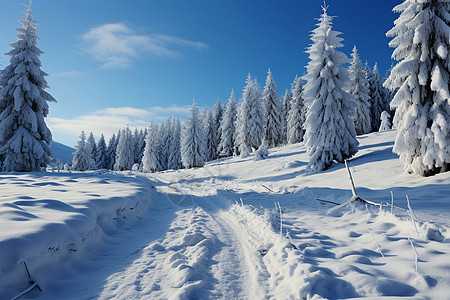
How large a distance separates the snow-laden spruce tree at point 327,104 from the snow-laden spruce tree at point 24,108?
21.1m

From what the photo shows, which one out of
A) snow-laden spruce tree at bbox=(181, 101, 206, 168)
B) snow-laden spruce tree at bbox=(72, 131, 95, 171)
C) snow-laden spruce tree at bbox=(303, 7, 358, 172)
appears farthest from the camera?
snow-laden spruce tree at bbox=(72, 131, 95, 171)

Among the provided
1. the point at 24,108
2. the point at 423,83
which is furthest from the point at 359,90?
the point at 24,108

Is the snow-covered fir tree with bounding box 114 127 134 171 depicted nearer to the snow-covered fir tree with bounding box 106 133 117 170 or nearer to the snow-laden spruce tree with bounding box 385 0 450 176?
the snow-covered fir tree with bounding box 106 133 117 170

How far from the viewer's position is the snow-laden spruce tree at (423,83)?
9.55m

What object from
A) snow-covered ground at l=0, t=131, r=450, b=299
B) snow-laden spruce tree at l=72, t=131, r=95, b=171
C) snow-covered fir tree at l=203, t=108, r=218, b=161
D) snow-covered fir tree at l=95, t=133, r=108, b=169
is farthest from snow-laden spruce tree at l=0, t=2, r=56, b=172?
snow-covered fir tree at l=95, t=133, r=108, b=169

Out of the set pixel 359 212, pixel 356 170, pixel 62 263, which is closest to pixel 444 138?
pixel 356 170

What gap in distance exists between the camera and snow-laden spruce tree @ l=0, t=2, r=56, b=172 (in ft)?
57.6

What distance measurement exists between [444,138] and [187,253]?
10.9 metres

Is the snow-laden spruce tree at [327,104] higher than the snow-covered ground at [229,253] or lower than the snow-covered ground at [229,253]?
higher

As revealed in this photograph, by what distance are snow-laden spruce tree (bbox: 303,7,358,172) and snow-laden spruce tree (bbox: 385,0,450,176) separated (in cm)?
536

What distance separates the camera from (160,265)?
4.12 meters

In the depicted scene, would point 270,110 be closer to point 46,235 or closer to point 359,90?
point 359,90

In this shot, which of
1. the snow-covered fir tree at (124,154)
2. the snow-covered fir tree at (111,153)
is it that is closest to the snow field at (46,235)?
the snow-covered fir tree at (124,154)

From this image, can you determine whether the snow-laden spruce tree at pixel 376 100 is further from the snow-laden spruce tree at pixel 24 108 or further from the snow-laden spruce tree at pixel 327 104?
the snow-laden spruce tree at pixel 24 108
